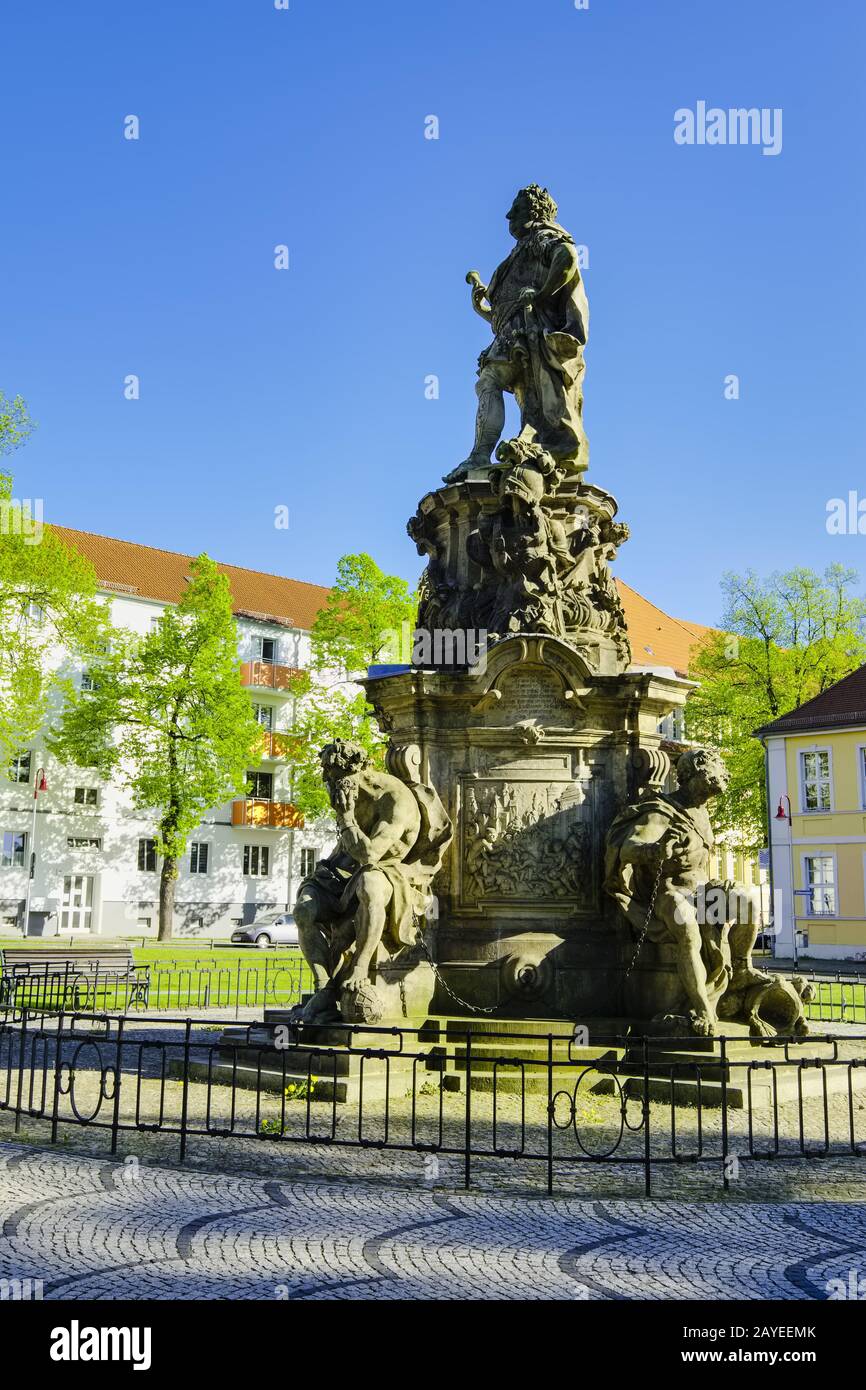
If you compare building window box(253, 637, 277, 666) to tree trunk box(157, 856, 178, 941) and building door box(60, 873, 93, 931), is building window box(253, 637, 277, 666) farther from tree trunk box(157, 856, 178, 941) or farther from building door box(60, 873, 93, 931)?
tree trunk box(157, 856, 178, 941)

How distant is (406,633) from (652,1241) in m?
29.1

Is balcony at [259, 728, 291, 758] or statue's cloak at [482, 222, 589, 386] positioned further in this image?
balcony at [259, 728, 291, 758]

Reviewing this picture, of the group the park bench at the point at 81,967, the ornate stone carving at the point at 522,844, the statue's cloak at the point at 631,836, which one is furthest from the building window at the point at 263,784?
the statue's cloak at the point at 631,836

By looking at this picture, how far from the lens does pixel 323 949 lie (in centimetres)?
962

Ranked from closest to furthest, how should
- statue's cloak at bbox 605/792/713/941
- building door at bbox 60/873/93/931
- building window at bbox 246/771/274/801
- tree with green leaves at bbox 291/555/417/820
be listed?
statue's cloak at bbox 605/792/713/941 < tree with green leaves at bbox 291/555/417/820 < building door at bbox 60/873/93/931 < building window at bbox 246/771/274/801

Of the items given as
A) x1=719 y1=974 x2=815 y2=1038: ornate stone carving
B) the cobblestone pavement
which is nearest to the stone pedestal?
x1=719 y1=974 x2=815 y2=1038: ornate stone carving

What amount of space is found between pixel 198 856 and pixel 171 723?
9576 mm

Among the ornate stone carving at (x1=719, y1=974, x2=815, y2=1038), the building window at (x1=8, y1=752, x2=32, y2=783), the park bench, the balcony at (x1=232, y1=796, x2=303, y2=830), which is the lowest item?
the park bench

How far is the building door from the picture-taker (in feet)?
131

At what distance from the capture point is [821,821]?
33.8 metres

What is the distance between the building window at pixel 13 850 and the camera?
127 feet

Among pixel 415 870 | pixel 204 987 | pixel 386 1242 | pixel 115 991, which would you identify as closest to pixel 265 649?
pixel 204 987

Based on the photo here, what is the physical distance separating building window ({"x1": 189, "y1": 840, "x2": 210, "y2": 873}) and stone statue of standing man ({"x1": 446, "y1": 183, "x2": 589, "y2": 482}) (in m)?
33.4

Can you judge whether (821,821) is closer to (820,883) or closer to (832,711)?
(820,883)
